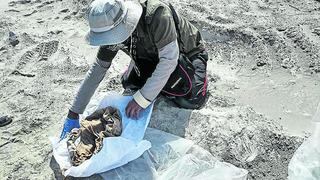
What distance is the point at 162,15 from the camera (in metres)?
2.12

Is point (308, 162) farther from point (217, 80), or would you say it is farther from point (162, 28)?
point (217, 80)

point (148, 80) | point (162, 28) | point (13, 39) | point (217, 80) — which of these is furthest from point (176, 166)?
point (13, 39)

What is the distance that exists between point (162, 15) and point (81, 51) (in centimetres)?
129

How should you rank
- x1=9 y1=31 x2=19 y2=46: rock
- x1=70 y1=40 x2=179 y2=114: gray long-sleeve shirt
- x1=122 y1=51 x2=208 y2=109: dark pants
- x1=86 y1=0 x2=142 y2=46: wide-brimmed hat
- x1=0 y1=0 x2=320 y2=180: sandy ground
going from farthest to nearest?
x1=9 y1=31 x2=19 y2=46: rock < x1=122 y1=51 x2=208 y2=109: dark pants < x1=0 y1=0 x2=320 y2=180: sandy ground < x1=70 y1=40 x2=179 y2=114: gray long-sleeve shirt < x1=86 y1=0 x2=142 y2=46: wide-brimmed hat

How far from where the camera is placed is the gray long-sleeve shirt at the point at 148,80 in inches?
86.3

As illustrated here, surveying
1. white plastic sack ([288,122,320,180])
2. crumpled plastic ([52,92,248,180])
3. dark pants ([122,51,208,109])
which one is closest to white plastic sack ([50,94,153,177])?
crumpled plastic ([52,92,248,180])

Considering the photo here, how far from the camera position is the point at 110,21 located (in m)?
1.94

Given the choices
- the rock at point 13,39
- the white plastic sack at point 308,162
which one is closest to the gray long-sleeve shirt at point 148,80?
the white plastic sack at point 308,162

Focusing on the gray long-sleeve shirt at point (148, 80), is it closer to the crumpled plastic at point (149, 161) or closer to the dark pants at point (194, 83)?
the crumpled plastic at point (149, 161)

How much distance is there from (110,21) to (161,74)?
16.4 inches

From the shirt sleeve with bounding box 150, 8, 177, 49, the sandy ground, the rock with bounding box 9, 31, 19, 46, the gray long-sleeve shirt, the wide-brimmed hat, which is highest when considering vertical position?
the wide-brimmed hat

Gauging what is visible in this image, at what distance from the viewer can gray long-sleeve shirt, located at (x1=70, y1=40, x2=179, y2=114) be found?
219cm

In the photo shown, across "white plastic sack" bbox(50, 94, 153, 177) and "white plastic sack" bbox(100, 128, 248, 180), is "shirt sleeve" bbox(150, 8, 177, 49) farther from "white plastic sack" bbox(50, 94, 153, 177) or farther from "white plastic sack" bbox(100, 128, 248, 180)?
"white plastic sack" bbox(100, 128, 248, 180)

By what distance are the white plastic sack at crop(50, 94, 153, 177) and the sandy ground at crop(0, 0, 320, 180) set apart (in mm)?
133
